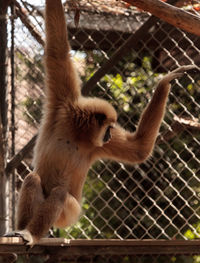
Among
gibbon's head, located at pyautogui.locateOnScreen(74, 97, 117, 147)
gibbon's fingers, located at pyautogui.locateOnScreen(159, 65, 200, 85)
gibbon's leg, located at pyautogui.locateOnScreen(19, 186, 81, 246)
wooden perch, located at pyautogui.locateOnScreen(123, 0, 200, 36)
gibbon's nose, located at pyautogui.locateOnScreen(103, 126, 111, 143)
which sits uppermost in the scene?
wooden perch, located at pyautogui.locateOnScreen(123, 0, 200, 36)

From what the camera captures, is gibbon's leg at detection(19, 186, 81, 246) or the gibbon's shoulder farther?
the gibbon's shoulder

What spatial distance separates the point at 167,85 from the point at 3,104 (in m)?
1.59

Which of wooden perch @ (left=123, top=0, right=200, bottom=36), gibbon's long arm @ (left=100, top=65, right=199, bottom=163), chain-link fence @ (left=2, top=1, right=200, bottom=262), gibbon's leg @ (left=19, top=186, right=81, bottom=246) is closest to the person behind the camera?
wooden perch @ (left=123, top=0, right=200, bottom=36)

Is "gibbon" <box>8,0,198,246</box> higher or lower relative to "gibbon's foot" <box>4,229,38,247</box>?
higher

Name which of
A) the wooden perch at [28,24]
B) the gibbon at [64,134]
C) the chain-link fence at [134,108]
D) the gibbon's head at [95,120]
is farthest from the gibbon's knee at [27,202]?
the wooden perch at [28,24]

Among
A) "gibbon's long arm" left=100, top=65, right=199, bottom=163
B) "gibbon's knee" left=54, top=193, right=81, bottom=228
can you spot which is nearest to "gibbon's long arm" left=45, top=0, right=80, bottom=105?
"gibbon's long arm" left=100, top=65, right=199, bottom=163

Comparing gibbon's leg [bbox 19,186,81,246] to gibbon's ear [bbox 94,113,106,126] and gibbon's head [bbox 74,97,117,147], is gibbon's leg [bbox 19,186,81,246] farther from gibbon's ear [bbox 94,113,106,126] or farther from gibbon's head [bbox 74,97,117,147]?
gibbon's ear [bbox 94,113,106,126]

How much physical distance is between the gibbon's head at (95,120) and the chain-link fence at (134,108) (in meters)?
0.73

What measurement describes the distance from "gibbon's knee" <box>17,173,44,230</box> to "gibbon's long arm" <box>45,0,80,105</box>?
0.86m

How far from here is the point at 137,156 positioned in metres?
5.00

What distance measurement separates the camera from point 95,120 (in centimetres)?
465

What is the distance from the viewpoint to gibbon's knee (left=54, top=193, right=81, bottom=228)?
14.4 ft

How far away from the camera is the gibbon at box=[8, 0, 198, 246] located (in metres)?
4.07

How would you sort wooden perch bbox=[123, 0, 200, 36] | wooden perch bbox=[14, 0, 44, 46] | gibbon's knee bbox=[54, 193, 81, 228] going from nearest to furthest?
wooden perch bbox=[123, 0, 200, 36], gibbon's knee bbox=[54, 193, 81, 228], wooden perch bbox=[14, 0, 44, 46]
